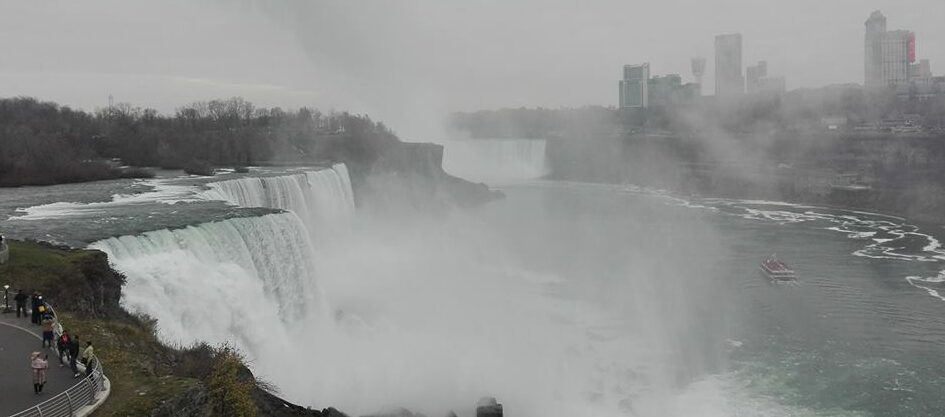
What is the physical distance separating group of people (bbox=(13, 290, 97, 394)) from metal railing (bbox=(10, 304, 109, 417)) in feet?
0.26

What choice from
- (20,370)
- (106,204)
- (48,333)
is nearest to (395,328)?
(106,204)

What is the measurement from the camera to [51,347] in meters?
9.01

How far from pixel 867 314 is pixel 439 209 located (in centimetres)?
3205

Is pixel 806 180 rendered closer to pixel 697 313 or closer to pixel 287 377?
pixel 697 313

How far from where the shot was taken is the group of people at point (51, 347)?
7531 mm

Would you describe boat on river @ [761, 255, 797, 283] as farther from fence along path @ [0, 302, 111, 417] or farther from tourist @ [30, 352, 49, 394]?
tourist @ [30, 352, 49, 394]

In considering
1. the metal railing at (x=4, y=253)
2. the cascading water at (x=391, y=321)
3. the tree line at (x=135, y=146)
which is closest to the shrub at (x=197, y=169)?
the tree line at (x=135, y=146)

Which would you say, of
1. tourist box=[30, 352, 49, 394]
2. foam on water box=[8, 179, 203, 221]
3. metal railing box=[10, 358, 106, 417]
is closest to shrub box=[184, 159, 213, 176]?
foam on water box=[8, 179, 203, 221]

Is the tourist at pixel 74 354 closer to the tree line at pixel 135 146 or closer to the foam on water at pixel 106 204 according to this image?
the foam on water at pixel 106 204

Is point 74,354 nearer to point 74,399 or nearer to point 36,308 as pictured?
point 74,399

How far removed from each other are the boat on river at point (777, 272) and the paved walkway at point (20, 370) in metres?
26.3

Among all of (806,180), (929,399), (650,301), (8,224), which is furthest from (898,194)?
(8,224)

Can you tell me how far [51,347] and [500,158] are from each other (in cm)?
9309

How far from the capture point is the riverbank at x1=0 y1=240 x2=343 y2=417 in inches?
317
